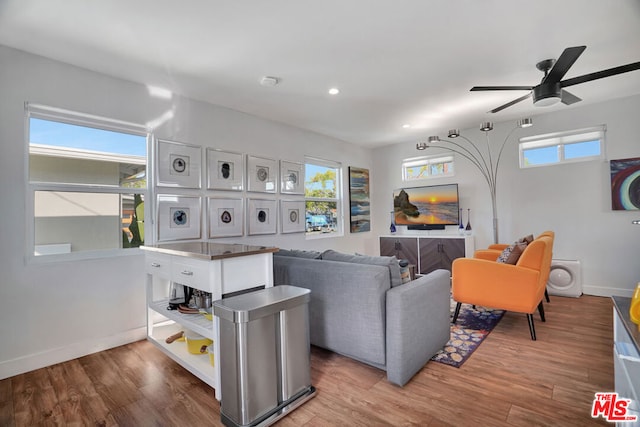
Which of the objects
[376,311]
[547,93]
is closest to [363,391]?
[376,311]

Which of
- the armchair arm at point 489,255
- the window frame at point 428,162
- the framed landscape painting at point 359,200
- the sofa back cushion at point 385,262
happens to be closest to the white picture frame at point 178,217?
the sofa back cushion at point 385,262

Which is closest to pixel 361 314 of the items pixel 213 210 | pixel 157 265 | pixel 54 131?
pixel 157 265

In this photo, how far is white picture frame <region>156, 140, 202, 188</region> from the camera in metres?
3.21

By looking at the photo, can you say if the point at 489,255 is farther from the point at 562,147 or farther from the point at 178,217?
the point at 178,217

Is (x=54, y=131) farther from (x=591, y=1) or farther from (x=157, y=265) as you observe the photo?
(x=591, y=1)

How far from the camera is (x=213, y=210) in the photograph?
3.61 meters

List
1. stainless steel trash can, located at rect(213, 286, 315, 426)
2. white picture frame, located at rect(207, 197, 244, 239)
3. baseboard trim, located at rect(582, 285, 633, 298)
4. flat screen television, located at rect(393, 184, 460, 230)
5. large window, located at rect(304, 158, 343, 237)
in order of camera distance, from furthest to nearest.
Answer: flat screen television, located at rect(393, 184, 460, 230) < large window, located at rect(304, 158, 343, 237) < baseboard trim, located at rect(582, 285, 633, 298) < white picture frame, located at rect(207, 197, 244, 239) < stainless steel trash can, located at rect(213, 286, 315, 426)

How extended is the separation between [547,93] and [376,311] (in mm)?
2300

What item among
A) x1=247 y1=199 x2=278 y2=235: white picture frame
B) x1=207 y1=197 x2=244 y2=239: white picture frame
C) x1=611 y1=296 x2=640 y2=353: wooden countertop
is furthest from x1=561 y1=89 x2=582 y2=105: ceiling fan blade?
x1=207 y1=197 x2=244 y2=239: white picture frame

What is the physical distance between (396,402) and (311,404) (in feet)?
1.68

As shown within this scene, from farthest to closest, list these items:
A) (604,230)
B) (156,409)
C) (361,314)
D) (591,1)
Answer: (604,230)
(361,314)
(591,1)
(156,409)

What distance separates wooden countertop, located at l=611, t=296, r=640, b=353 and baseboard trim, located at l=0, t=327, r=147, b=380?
348 centimetres

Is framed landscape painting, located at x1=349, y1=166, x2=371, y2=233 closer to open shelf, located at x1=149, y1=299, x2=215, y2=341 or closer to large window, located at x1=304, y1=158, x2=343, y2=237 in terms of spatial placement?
large window, located at x1=304, y1=158, x2=343, y2=237

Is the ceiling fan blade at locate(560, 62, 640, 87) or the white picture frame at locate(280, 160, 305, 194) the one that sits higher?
the ceiling fan blade at locate(560, 62, 640, 87)
